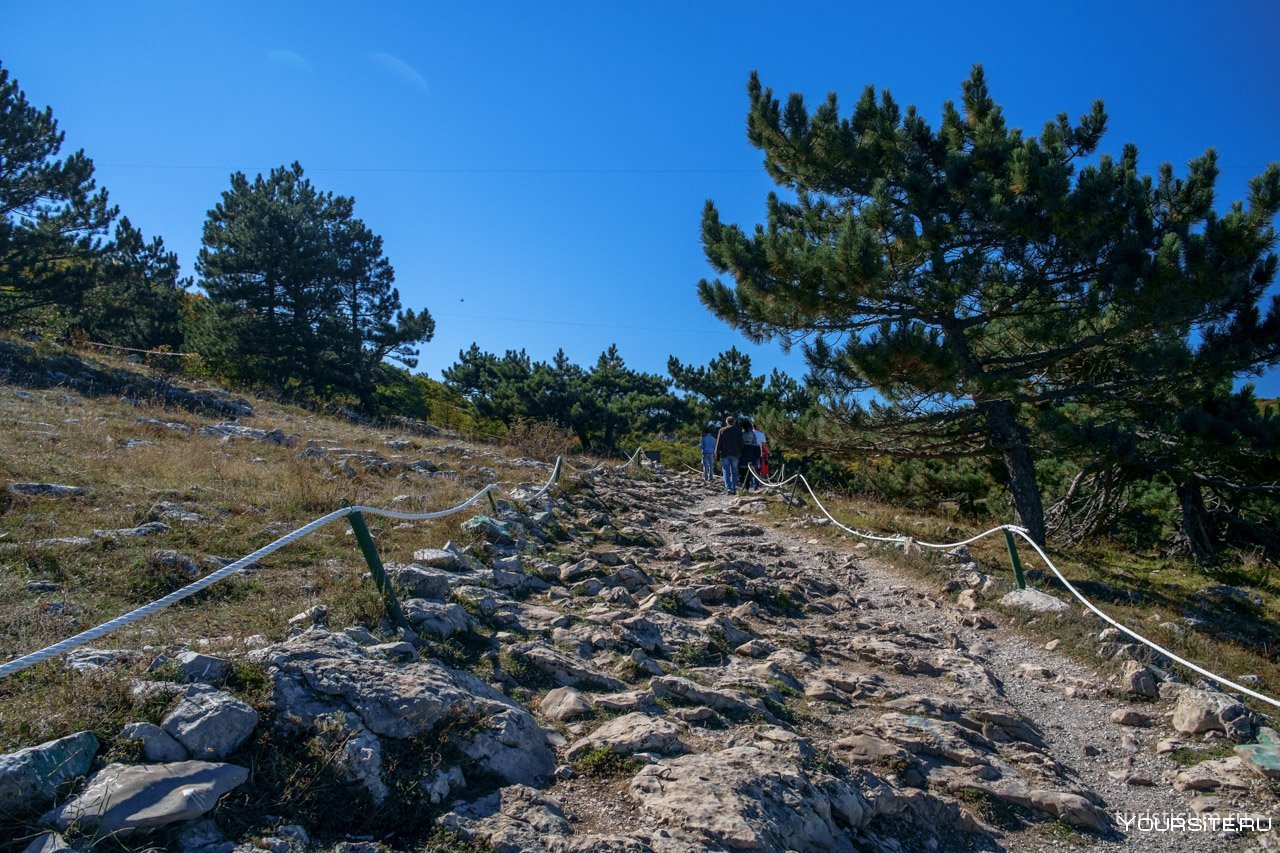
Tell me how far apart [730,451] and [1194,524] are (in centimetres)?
848

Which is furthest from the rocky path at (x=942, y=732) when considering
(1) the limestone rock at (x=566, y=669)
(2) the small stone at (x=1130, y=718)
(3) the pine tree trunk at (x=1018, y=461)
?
(3) the pine tree trunk at (x=1018, y=461)

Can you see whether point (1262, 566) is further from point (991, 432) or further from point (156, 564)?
point (156, 564)

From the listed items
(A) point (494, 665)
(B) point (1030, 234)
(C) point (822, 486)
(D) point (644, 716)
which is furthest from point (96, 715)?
(C) point (822, 486)

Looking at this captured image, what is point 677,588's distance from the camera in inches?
273

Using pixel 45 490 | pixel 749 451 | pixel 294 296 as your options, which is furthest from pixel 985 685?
pixel 294 296

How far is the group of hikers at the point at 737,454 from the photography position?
16.3m

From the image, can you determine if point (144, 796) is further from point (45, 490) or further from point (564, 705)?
point (45, 490)

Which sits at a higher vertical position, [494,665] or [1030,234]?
[1030,234]

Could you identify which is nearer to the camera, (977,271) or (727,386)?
(977,271)

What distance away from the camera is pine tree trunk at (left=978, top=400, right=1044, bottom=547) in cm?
1047

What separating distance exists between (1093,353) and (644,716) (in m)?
9.52

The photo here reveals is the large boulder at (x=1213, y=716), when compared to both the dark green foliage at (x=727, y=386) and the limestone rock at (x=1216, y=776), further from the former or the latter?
the dark green foliage at (x=727, y=386)

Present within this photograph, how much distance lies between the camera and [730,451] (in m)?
16.3

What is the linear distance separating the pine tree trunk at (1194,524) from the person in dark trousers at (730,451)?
8.05 metres
